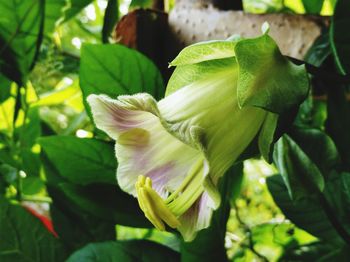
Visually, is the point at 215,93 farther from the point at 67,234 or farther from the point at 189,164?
the point at 67,234

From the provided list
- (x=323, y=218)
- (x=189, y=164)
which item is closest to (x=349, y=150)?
(x=323, y=218)

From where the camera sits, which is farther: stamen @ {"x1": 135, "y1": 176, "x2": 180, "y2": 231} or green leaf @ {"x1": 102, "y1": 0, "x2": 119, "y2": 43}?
green leaf @ {"x1": 102, "y1": 0, "x2": 119, "y2": 43}

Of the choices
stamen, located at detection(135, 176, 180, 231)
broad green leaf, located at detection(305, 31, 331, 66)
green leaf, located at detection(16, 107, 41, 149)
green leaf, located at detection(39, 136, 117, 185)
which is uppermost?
broad green leaf, located at detection(305, 31, 331, 66)

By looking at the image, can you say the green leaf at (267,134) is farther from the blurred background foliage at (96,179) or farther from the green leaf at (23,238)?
the green leaf at (23,238)

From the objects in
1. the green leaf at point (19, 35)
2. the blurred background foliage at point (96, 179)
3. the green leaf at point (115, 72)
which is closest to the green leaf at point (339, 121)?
the blurred background foliage at point (96, 179)

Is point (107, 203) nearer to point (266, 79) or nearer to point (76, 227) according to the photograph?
point (76, 227)

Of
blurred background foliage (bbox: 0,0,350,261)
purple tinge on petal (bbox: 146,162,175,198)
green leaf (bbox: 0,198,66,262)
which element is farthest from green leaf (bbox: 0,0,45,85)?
purple tinge on petal (bbox: 146,162,175,198)

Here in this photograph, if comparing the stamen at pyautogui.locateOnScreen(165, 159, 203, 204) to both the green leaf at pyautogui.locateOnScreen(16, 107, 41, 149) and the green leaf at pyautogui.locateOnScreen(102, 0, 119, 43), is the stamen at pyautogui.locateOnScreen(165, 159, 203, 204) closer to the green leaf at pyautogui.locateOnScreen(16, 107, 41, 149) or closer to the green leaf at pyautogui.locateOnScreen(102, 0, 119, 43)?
the green leaf at pyautogui.locateOnScreen(102, 0, 119, 43)

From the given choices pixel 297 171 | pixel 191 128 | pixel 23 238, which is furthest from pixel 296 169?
pixel 23 238
